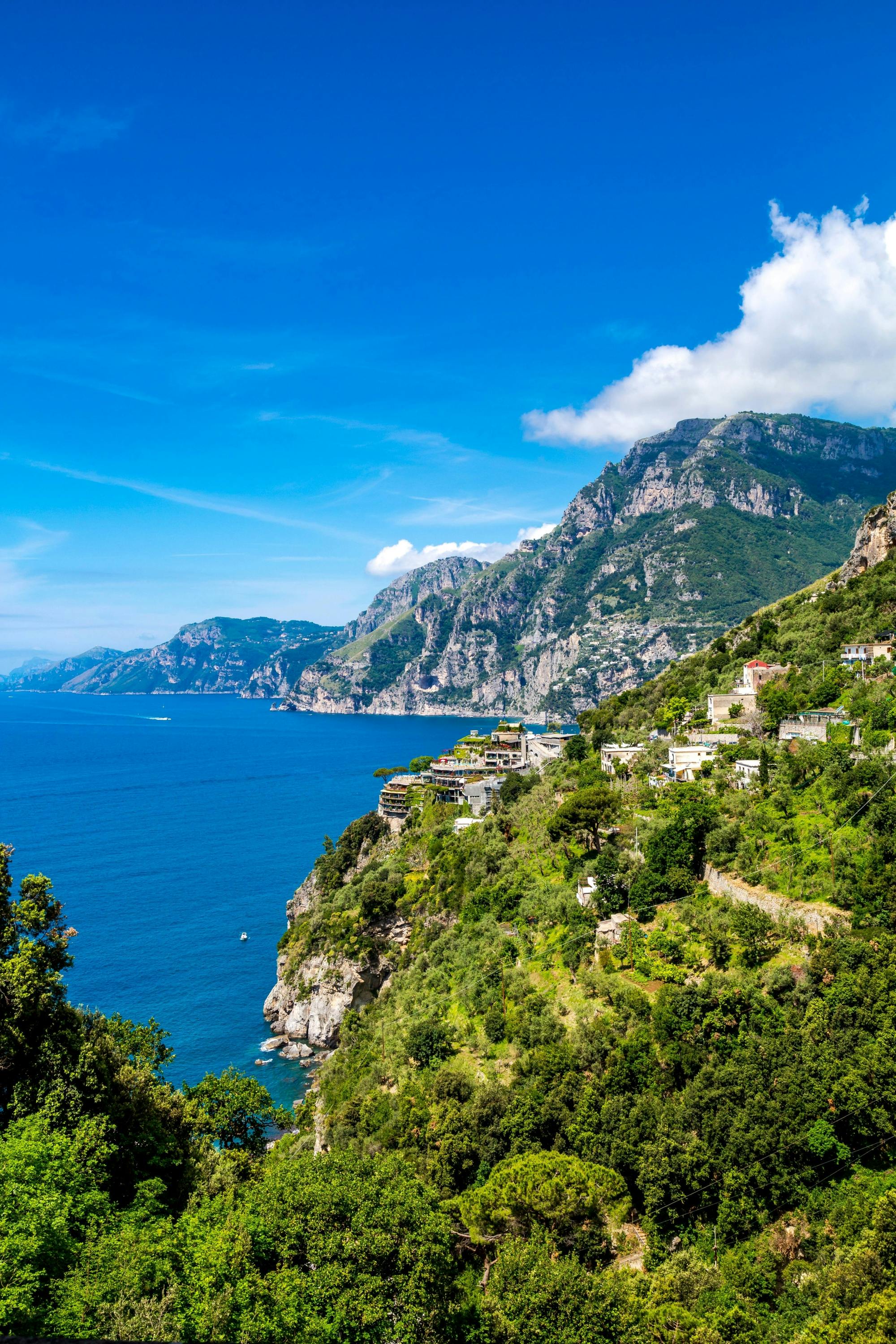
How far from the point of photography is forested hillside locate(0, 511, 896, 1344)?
14.1 metres

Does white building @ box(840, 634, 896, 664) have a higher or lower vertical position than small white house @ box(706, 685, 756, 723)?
higher

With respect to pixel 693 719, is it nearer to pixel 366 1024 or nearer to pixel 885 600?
pixel 885 600

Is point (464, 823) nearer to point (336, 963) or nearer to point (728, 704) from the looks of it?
point (336, 963)

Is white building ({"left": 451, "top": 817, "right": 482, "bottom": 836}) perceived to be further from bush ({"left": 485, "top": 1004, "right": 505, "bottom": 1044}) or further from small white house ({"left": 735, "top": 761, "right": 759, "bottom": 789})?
bush ({"left": 485, "top": 1004, "right": 505, "bottom": 1044})

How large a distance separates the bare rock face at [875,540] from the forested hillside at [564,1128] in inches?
869

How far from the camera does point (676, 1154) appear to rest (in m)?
19.6

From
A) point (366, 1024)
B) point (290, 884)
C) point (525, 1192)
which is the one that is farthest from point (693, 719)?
point (290, 884)

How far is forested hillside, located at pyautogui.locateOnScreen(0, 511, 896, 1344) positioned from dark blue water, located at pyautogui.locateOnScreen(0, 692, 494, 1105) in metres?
16.2

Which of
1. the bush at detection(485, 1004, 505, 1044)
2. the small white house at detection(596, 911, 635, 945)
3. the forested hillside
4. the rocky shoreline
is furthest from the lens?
the rocky shoreline

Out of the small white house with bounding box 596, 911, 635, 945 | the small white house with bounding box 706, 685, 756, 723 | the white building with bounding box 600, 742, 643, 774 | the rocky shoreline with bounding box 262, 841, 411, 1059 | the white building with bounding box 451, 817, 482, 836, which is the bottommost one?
the rocky shoreline with bounding box 262, 841, 411, 1059

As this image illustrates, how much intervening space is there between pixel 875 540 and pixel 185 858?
69.2 m

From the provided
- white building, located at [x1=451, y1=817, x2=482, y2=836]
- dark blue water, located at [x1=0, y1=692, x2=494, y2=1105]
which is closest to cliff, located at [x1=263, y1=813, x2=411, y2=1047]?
dark blue water, located at [x1=0, y1=692, x2=494, y2=1105]

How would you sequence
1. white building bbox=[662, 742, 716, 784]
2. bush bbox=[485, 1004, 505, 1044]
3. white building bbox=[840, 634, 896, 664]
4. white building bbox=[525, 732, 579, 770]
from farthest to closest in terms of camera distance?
white building bbox=[525, 732, 579, 770] → white building bbox=[662, 742, 716, 784] → white building bbox=[840, 634, 896, 664] → bush bbox=[485, 1004, 505, 1044]

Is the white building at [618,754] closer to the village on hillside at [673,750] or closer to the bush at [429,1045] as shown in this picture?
the village on hillside at [673,750]
